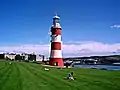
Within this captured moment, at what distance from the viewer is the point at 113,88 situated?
23250mm

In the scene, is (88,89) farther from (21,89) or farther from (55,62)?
(55,62)

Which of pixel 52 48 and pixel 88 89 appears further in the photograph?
pixel 52 48

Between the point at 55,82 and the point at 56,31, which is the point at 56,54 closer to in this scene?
the point at 56,31

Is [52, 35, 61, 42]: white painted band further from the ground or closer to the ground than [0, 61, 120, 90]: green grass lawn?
further from the ground

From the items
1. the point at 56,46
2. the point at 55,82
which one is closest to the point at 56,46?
the point at 56,46

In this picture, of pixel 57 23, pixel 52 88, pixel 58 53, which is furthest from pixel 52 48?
pixel 52 88

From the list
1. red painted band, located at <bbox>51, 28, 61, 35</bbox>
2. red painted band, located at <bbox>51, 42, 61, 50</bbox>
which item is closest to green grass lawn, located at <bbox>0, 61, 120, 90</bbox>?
red painted band, located at <bbox>51, 42, 61, 50</bbox>

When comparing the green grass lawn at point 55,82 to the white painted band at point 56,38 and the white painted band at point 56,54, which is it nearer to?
the white painted band at point 56,54

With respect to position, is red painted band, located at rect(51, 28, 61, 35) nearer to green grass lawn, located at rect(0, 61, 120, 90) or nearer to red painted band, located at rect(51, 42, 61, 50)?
red painted band, located at rect(51, 42, 61, 50)

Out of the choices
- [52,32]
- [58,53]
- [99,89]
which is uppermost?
[52,32]

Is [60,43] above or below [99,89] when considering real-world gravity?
above

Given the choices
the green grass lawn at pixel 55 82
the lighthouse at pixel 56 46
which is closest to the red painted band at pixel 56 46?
the lighthouse at pixel 56 46

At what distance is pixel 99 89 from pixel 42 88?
14.9 feet

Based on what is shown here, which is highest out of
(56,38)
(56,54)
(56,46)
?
(56,38)
